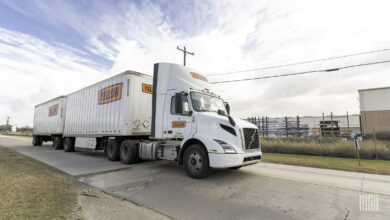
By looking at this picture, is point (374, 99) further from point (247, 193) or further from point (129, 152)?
point (129, 152)

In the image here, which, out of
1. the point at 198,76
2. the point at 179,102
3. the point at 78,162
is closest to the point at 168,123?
the point at 179,102

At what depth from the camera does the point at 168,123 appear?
7.50 meters

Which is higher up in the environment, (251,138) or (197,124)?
(197,124)

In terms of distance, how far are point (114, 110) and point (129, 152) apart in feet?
7.77

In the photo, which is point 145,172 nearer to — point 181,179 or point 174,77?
point 181,179

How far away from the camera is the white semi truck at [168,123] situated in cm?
596

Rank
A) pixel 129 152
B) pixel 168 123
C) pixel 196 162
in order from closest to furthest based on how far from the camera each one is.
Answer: pixel 196 162 → pixel 168 123 → pixel 129 152

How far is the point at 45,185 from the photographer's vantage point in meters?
5.40

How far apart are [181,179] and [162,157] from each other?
1752 millimetres

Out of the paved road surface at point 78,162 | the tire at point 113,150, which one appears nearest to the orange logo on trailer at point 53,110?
the paved road surface at point 78,162

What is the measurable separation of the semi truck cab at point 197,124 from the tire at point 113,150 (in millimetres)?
3058

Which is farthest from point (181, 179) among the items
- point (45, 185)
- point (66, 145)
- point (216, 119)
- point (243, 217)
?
point (66, 145)

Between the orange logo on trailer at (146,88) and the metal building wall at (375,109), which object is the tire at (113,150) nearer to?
the orange logo on trailer at (146,88)

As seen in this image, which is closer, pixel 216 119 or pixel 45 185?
pixel 45 185
